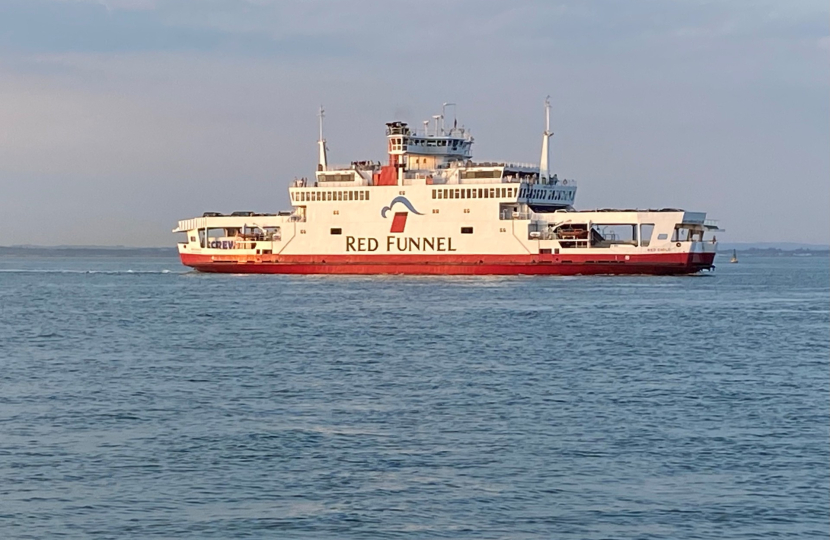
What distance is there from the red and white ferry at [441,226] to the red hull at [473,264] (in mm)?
81

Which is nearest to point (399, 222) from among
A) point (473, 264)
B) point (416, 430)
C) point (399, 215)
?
point (399, 215)

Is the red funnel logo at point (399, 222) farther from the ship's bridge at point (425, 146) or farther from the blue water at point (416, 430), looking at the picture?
the blue water at point (416, 430)

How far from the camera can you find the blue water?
1658 cm

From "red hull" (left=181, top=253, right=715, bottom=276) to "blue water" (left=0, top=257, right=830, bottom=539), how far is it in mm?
30370

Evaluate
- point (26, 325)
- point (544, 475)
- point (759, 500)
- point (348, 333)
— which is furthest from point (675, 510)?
point (26, 325)

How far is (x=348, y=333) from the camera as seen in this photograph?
4284cm

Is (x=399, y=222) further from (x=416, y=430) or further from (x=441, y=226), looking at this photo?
(x=416, y=430)

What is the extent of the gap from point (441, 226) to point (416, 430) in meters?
58.6

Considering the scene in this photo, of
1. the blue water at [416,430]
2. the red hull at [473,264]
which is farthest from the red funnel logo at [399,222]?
the blue water at [416,430]

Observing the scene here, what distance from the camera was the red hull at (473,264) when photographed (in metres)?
77.1

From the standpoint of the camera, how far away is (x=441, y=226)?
8088cm

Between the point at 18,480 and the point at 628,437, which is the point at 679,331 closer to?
the point at 628,437

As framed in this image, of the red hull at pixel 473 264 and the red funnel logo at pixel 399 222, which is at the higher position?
the red funnel logo at pixel 399 222

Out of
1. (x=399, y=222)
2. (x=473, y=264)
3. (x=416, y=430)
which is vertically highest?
(x=399, y=222)
